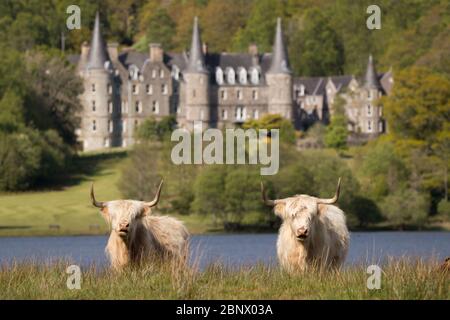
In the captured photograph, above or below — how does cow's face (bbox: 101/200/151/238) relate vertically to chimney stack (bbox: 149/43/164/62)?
below

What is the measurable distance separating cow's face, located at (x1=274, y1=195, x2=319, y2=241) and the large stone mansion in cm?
10518

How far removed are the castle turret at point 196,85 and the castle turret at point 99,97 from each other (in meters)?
6.39

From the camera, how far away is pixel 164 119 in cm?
12344

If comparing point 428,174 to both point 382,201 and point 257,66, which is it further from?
point 257,66

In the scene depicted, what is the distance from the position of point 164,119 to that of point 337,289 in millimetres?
106079

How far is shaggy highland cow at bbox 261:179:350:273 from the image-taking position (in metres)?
19.5

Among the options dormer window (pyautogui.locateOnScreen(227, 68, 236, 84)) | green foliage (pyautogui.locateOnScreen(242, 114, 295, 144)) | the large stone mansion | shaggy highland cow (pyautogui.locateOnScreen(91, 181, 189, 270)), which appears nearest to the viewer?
shaggy highland cow (pyautogui.locateOnScreen(91, 181, 189, 270))

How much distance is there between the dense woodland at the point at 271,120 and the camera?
7369cm

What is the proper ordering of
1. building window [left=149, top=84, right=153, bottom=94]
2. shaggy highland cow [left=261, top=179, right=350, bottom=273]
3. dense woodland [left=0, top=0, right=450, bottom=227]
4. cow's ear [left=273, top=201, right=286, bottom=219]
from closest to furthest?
shaggy highland cow [left=261, top=179, right=350, bottom=273], cow's ear [left=273, top=201, right=286, bottom=219], dense woodland [left=0, top=0, right=450, bottom=227], building window [left=149, top=84, right=153, bottom=94]

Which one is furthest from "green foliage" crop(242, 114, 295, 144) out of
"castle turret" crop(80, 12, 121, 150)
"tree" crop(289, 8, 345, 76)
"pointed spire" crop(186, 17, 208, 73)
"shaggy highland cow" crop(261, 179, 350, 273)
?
"shaggy highland cow" crop(261, 179, 350, 273)

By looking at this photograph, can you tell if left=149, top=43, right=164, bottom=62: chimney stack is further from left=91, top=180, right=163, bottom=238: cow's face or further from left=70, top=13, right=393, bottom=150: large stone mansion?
left=91, top=180, right=163, bottom=238: cow's face

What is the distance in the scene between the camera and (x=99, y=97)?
421 ft

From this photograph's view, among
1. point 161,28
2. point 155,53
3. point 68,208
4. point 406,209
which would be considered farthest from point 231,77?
point 406,209

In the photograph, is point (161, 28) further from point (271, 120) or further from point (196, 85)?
point (271, 120)
